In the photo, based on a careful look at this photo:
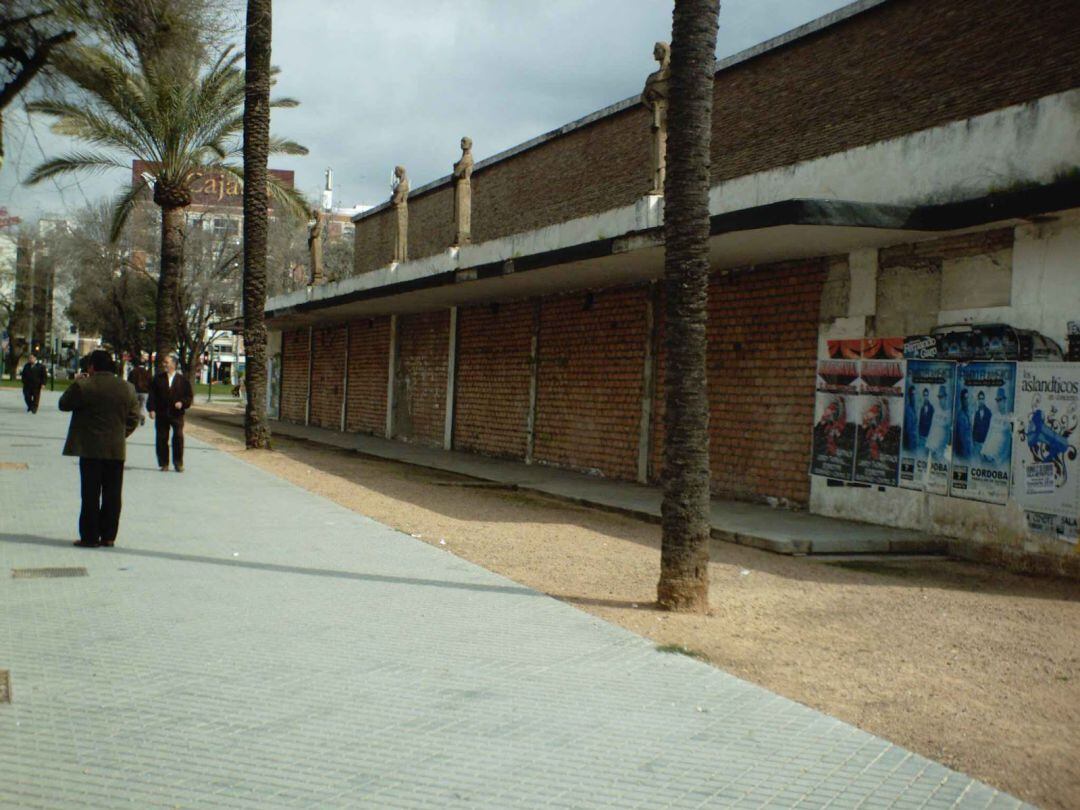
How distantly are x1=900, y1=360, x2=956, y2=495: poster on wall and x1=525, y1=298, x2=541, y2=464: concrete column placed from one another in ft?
31.2

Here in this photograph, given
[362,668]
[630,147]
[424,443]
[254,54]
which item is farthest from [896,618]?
[424,443]

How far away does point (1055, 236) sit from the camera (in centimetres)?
971

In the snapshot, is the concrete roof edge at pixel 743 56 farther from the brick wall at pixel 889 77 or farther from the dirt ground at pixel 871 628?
the dirt ground at pixel 871 628

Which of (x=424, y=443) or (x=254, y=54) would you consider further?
(x=424, y=443)

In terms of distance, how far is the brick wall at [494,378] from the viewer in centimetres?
2064

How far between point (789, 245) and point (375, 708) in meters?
8.77

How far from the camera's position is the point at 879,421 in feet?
38.8

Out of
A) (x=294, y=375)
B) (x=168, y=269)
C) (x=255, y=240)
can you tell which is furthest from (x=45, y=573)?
(x=294, y=375)

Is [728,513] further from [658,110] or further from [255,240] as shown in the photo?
[255,240]

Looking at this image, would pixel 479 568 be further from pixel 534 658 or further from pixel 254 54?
pixel 254 54

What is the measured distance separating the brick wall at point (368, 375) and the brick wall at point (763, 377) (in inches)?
565

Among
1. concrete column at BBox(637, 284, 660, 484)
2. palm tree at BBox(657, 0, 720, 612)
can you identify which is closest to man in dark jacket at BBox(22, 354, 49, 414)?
concrete column at BBox(637, 284, 660, 484)

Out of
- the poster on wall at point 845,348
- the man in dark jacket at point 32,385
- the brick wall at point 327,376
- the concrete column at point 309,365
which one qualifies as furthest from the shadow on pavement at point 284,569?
the concrete column at point 309,365

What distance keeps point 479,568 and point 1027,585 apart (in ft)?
16.0
